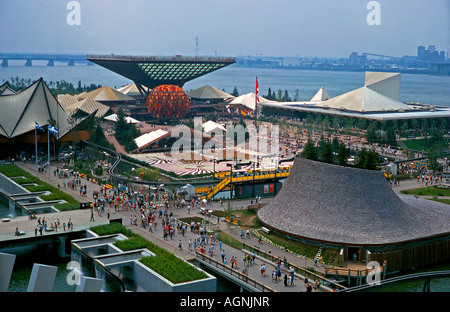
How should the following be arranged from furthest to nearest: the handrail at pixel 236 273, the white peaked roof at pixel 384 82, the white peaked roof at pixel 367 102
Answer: the white peaked roof at pixel 384 82 < the white peaked roof at pixel 367 102 < the handrail at pixel 236 273

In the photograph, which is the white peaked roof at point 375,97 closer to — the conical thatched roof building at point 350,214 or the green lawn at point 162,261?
the conical thatched roof building at point 350,214

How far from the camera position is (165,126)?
86.1m

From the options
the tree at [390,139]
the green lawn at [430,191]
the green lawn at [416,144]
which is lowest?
the green lawn at [430,191]

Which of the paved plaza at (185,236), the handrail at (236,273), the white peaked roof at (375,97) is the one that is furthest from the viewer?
the white peaked roof at (375,97)

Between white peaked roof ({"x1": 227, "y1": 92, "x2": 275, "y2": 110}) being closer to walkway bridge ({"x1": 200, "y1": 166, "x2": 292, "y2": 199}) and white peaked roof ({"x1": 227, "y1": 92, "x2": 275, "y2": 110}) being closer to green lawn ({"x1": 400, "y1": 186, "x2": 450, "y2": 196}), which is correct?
walkway bridge ({"x1": 200, "y1": 166, "x2": 292, "y2": 199})

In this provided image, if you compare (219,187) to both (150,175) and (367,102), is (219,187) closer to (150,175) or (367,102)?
(150,175)

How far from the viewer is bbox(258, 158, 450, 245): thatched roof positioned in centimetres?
3070

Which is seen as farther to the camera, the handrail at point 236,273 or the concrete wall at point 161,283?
the handrail at point 236,273

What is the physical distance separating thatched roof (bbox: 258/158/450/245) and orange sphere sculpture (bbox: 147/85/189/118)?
56.7 m

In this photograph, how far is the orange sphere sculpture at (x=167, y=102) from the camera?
291ft

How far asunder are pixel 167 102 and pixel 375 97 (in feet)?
101

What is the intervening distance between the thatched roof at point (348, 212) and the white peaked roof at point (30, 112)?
3279 centimetres

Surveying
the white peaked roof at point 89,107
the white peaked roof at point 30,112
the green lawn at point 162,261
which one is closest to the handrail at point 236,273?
the green lawn at point 162,261
